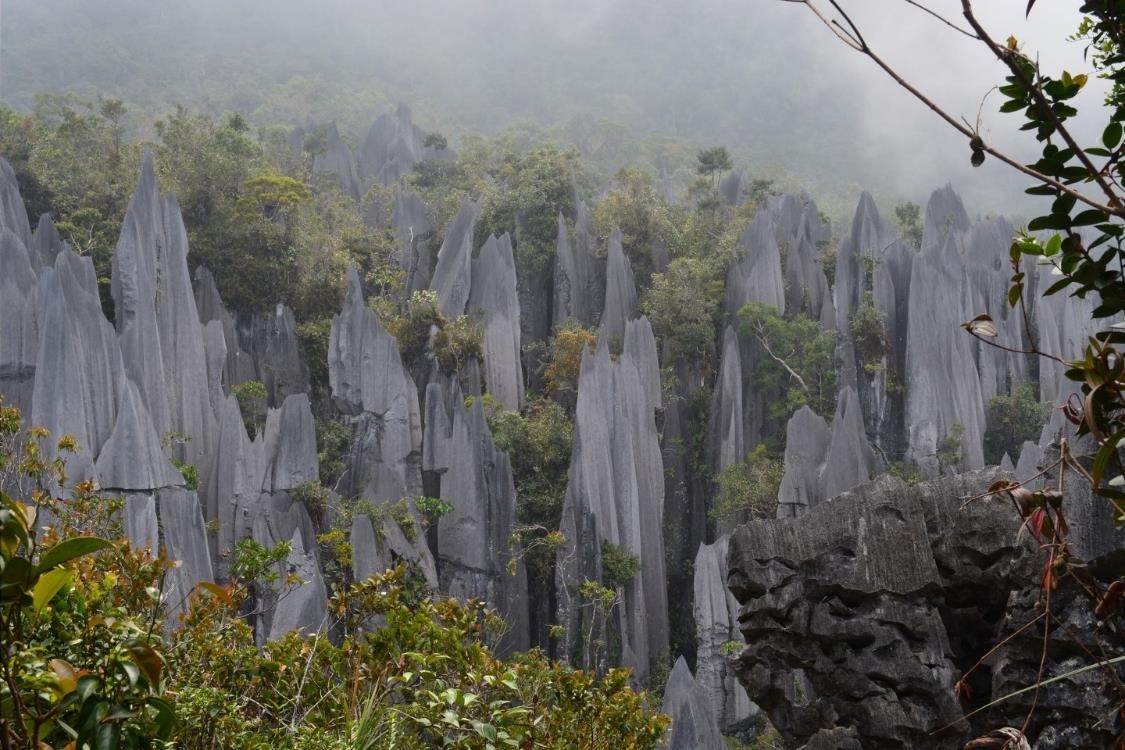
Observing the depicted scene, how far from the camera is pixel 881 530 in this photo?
8055mm

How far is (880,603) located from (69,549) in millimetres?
6948

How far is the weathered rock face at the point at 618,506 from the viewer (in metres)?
18.0


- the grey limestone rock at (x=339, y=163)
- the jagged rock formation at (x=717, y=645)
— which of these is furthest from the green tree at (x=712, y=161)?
the jagged rock formation at (x=717, y=645)

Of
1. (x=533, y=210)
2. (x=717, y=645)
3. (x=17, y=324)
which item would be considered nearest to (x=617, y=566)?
(x=717, y=645)

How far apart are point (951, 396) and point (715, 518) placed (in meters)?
5.68

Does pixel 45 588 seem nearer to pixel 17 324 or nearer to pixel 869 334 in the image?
pixel 17 324

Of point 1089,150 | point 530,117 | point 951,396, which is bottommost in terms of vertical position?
point 1089,150

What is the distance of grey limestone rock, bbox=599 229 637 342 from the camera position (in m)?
24.2

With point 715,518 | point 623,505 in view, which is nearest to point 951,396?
point 715,518

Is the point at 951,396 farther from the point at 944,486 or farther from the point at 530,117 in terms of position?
the point at 530,117

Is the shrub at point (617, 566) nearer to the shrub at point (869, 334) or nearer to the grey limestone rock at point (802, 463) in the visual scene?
the grey limestone rock at point (802, 463)

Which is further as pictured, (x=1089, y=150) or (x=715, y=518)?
(x=715, y=518)

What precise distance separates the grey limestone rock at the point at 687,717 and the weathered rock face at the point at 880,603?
166 inches

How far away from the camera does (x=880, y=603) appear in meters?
7.98
